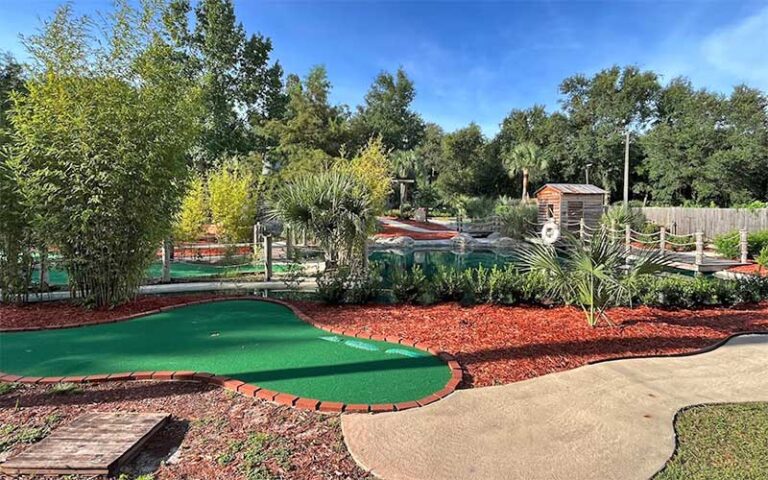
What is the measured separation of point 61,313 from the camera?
572 centimetres

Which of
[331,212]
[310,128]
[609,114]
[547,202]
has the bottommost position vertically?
[331,212]

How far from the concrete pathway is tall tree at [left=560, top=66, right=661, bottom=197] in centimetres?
3187

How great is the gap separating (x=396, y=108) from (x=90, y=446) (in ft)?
135

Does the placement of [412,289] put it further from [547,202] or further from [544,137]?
[544,137]

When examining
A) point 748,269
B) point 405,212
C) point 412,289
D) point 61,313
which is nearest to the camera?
point 61,313

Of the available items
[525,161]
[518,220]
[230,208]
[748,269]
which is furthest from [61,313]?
[525,161]

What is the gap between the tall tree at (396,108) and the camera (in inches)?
1570

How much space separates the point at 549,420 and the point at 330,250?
5238 mm

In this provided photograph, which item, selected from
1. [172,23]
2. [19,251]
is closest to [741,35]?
[172,23]

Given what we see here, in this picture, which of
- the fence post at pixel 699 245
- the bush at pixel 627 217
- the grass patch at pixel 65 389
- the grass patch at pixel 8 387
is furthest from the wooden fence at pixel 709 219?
the grass patch at pixel 8 387

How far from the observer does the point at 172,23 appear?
6.41 metres

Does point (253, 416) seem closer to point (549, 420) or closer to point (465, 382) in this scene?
point (465, 382)

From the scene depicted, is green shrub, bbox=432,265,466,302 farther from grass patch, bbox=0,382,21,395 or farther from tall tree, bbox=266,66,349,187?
tall tree, bbox=266,66,349,187

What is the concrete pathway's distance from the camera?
94.0 inches
